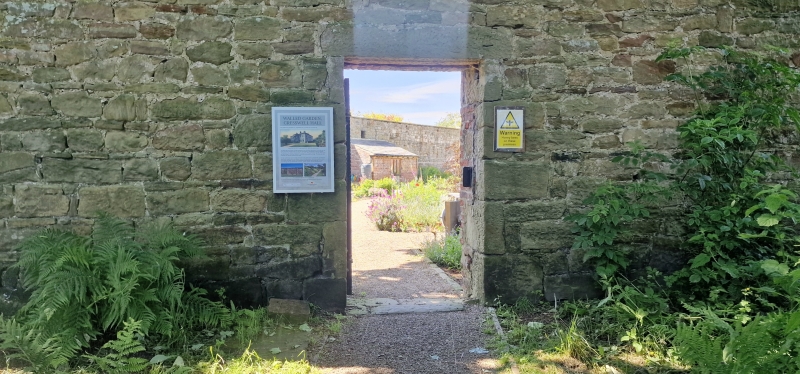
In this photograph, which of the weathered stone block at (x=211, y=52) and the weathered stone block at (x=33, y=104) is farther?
the weathered stone block at (x=211, y=52)

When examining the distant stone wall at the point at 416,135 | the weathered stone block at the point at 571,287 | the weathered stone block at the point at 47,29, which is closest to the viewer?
the weathered stone block at the point at 47,29

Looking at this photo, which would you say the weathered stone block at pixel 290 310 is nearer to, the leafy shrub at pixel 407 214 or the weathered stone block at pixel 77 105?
the weathered stone block at pixel 77 105

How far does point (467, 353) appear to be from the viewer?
11.1ft

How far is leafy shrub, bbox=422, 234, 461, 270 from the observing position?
21.0ft

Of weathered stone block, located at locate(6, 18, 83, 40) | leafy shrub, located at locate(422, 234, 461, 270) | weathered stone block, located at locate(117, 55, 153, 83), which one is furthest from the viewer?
leafy shrub, located at locate(422, 234, 461, 270)

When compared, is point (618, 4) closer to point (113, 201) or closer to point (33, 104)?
point (113, 201)

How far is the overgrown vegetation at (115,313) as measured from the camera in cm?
290

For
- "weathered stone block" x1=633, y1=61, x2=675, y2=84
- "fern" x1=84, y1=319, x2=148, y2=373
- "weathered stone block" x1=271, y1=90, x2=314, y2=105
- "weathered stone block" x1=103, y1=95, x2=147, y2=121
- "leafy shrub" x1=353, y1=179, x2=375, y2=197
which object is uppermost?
"weathered stone block" x1=633, y1=61, x2=675, y2=84

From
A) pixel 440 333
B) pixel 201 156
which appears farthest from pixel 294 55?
pixel 440 333

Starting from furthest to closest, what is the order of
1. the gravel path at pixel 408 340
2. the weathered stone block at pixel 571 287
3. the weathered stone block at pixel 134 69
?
the weathered stone block at pixel 571 287 < the weathered stone block at pixel 134 69 < the gravel path at pixel 408 340

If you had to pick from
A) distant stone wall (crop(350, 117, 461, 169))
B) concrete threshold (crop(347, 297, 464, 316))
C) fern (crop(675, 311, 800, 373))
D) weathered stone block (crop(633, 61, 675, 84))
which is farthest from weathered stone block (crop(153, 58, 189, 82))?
distant stone wall (crop(350, 117, 461, 169))

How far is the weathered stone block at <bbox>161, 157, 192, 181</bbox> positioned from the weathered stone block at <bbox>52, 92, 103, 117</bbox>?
0.61 m

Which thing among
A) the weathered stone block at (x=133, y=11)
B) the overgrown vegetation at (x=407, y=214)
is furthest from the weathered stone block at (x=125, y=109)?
the overgrown vegetation at (x=407, y=214)

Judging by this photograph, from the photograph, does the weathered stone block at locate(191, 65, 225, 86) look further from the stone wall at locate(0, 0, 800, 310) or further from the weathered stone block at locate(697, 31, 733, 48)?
the weathered stone block at locate(697, 31, 733, 48)
